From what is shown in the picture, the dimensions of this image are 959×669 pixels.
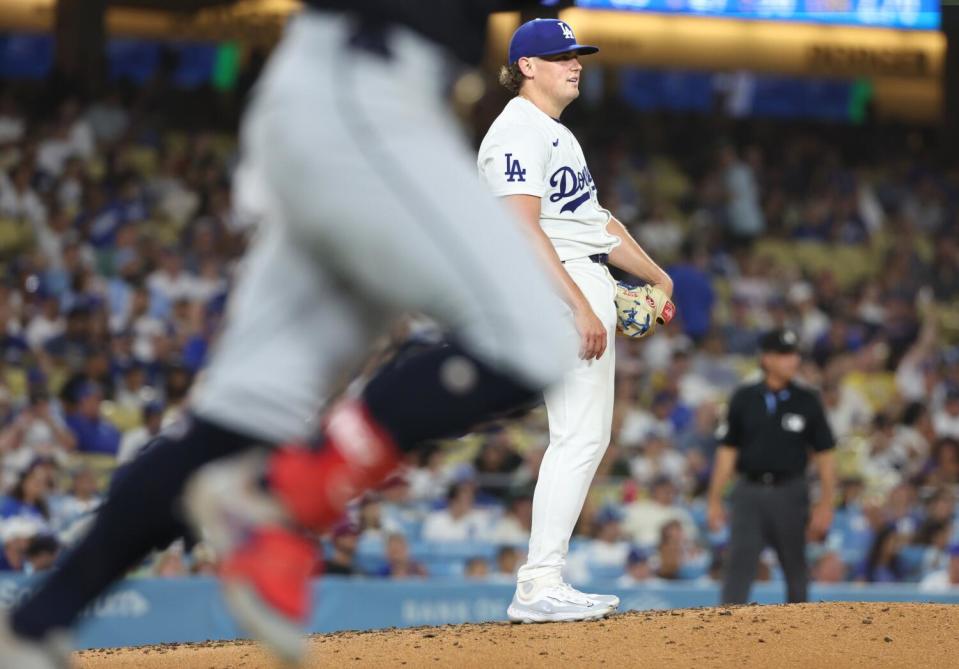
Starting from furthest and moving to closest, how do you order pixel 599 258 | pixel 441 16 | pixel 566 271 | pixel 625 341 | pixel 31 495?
pixel 625 341 → pixel 31 495 → pixel 599 258 → pixel 566 271 → pixel 441 16

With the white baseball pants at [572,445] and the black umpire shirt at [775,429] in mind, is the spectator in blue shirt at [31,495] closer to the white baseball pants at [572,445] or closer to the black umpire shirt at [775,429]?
the black umpire shirt at [775,429]

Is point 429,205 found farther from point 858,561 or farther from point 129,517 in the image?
point 858,561

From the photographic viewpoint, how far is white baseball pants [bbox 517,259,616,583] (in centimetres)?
485


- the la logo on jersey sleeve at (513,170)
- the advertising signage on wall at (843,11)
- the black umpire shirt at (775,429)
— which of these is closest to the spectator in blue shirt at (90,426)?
the black umpire shirt at (775,429)

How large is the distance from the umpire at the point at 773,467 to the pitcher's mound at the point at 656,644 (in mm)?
3111

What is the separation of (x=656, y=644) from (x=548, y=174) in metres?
1.64

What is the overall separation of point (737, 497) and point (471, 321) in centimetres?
618

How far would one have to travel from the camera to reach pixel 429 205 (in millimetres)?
2416

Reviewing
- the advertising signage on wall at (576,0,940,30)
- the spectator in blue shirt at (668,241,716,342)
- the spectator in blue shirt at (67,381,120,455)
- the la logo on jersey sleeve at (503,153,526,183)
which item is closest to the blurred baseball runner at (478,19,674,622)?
the la logo on jersey sleeve at (503,153,526,183)

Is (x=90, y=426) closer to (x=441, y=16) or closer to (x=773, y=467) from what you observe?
(x=773, y=467)

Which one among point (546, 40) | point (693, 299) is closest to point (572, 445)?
point (546, 40)

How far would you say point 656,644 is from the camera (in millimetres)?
4484

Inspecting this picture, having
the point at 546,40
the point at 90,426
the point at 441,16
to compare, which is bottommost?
the point at 90,426

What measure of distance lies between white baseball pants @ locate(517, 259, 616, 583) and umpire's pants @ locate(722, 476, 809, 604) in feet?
11.6
